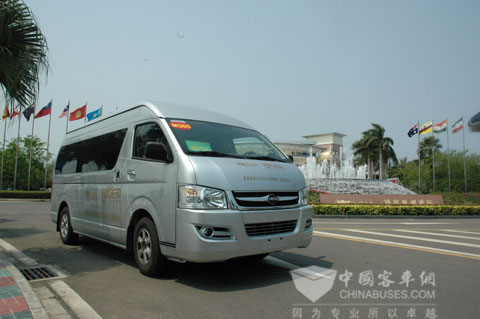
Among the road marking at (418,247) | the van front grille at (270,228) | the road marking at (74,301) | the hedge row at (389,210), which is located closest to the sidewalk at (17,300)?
the road marking at (74,301)

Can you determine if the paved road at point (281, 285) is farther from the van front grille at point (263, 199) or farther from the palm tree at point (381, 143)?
the palm tree at point (381, 143)

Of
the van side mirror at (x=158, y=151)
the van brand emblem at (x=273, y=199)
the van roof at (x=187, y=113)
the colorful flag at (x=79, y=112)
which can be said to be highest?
the colorful flag at (x=79, y=112)

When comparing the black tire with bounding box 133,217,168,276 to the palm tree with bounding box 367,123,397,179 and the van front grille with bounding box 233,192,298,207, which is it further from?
the palm tree with bounding box 367,123,397,179

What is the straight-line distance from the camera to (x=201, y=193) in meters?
4.26

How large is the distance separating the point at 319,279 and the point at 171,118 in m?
3.05

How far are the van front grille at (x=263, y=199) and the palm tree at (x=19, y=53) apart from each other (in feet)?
13.7

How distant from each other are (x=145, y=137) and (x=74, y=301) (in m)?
2.44

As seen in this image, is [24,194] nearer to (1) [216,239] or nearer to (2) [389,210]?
(2) [389,210]

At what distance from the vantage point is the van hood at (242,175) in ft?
14.2

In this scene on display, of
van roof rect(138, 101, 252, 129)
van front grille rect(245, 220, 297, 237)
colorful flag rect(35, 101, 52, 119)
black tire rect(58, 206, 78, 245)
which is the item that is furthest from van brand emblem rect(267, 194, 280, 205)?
colorful flag rect(35, 101, 52, 119)

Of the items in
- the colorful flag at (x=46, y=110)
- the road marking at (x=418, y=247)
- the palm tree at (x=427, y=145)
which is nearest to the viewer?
the road marking at (x=418, y=247)

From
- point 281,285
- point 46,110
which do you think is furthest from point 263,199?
point 46,110

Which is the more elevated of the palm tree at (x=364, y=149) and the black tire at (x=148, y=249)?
the palm tree at (x=364, y=149)

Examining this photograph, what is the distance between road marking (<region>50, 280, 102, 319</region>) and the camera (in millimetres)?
3632
